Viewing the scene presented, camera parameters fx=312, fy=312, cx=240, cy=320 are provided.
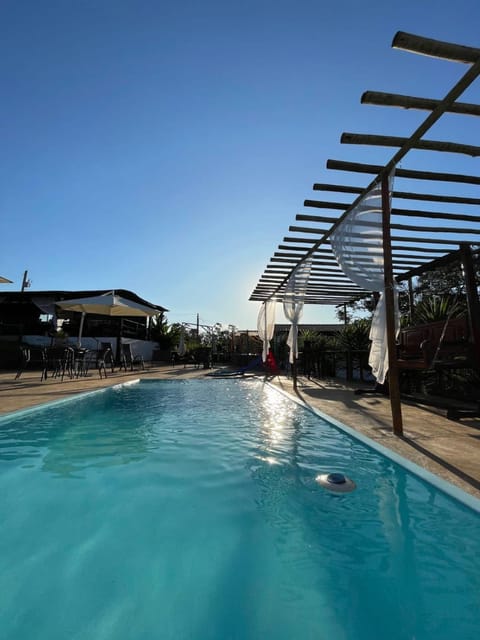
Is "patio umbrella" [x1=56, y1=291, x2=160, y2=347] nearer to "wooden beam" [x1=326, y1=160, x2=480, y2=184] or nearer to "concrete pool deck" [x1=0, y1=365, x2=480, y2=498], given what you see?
"concrete pool deck" [x1=0, y1=365, x2=480, y2=498]

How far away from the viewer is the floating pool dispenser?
2.49 m

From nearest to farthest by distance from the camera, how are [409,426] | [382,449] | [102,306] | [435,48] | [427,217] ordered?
[435,48] → [382,449] → [409,426] → [427,217] → [102,306]

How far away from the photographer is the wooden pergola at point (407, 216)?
9.56 feet

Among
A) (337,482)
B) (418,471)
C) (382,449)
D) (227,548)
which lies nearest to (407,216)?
(382,449)

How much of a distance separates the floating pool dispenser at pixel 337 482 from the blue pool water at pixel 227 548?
0.06 meters

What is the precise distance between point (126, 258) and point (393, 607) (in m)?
12.8

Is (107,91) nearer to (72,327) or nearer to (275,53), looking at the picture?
(275,53)

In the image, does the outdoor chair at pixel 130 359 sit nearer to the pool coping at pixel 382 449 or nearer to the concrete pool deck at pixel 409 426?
the concrete pool deck at pixel 409 426

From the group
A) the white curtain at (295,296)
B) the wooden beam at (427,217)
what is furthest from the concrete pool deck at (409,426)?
the wooden beam at (427,217)

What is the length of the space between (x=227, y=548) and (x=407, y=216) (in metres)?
5.40

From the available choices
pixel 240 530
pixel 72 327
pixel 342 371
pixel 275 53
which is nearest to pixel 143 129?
pixel 275 53

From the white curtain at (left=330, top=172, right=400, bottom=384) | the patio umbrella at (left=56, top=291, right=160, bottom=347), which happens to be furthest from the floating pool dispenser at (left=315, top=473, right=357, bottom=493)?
the patio umbrella at (left=56, top=291, right=160, bottom=347)

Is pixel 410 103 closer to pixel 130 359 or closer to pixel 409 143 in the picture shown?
pixel 409 143

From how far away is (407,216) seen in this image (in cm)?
522
